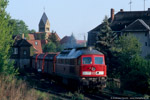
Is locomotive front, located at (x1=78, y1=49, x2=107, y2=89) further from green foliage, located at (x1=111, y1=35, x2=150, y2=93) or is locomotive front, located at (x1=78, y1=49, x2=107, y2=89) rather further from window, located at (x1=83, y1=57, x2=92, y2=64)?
green foliage, located at (x1=111, y1=35, x2=150, y2=93)

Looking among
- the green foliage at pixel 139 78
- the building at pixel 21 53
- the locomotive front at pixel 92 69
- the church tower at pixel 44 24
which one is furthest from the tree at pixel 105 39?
the church tower at pixel 44 24

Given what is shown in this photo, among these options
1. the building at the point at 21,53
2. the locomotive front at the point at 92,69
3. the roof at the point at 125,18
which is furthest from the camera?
the roof at the point at 125,18

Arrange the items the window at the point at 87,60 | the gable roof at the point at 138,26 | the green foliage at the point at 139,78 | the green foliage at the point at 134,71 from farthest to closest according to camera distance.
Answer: the gable roof at the point at 138,26 < the green foliage at the point at 134,71 < the green foliage at the point at 139,78 < the window at the point at 87,60

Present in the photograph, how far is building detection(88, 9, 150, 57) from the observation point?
191 feet

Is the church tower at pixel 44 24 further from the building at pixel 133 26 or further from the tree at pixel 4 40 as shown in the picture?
the tree at pixel 4 40

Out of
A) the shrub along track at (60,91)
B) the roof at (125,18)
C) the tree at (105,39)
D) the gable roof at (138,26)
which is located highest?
the roof at (125,18)

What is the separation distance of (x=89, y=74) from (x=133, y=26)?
138 feet

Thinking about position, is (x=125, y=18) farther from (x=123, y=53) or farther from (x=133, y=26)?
(x=123, y=53)

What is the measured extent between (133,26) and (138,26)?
111 centimetres

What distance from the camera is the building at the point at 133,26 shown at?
5831 centimetres

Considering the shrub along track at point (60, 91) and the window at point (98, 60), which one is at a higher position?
the window at point (98, 60)

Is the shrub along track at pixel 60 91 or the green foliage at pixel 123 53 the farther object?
the green foliage at pixel 123 53

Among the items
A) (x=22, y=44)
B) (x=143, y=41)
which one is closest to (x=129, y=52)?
(x=143, y=41)

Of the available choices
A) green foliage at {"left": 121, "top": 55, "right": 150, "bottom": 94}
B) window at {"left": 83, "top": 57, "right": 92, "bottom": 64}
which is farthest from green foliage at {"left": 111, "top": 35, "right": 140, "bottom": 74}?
window at {"left": 83, "top": 57, "right": 92, "bottom": 64}
